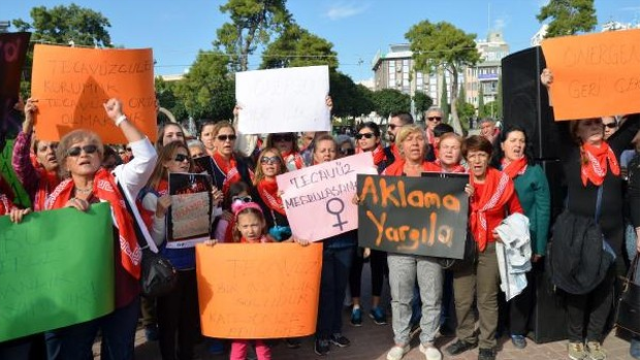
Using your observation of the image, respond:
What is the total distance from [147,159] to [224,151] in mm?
1931

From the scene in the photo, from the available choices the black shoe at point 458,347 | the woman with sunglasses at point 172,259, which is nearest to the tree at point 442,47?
the black shoe at point 458,347

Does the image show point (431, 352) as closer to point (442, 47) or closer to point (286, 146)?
point (286, 146)

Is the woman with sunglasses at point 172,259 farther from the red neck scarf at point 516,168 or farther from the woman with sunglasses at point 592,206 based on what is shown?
the woman with sunglasses at point 592,206

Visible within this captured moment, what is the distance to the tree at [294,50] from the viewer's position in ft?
133

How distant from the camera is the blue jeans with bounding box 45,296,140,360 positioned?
3.22 m

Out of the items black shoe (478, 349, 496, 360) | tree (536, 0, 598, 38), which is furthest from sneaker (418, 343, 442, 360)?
tree (536, 0, 598, 38)

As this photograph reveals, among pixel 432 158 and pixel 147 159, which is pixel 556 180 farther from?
pixel 147 159

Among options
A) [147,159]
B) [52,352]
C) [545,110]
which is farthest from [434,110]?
[52,352]

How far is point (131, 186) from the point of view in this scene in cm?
322

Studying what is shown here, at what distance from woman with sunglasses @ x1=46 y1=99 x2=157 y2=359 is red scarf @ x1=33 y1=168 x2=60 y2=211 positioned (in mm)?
507

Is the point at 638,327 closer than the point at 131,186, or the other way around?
the point at 131,186

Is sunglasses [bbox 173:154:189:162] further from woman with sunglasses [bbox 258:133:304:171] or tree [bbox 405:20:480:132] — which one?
tree [bbox 405:20:480:132]

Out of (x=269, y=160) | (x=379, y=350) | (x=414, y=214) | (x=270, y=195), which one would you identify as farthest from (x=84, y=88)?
(x=379, y=350)

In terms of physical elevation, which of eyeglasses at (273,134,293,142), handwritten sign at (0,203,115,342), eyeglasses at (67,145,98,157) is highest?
eyeglasses at (273,134,293,142)
